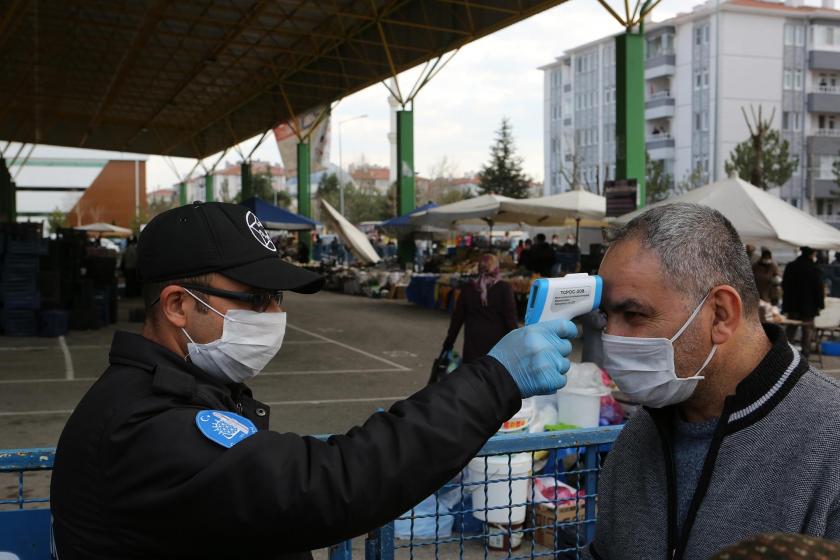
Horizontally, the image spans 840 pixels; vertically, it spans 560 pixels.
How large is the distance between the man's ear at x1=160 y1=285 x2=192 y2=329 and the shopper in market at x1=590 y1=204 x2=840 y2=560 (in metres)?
1.07

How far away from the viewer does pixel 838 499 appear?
1.64 m

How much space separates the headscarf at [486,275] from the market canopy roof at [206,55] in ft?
35.6

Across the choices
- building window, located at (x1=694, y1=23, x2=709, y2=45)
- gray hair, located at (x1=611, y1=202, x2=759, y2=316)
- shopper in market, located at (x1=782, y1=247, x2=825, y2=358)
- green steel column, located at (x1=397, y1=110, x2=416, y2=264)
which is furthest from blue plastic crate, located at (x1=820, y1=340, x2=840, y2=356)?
building window, located at (x1=694, y1=23, x2=709, y2=45)

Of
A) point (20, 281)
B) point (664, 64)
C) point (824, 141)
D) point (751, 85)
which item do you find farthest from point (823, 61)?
point (20, 281)

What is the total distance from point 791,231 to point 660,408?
9.92m

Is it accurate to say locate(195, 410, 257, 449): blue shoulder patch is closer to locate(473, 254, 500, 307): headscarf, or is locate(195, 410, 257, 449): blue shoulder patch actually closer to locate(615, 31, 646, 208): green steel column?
locate(473, 254, 500, 307): headscarf

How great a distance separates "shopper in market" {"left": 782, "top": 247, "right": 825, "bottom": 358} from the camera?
13.4 metres

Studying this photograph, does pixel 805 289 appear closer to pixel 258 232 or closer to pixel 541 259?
pixel 541 259

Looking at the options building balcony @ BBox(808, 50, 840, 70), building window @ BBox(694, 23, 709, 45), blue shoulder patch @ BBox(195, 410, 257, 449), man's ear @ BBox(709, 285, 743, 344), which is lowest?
blue shoulder patch @ BBox(195, 410, 257, 449)

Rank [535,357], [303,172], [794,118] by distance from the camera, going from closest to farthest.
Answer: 1. [535,357]
2. [303,172]
3. [794,118]

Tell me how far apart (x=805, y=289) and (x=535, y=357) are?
44.1ft

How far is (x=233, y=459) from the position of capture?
156 centimetres

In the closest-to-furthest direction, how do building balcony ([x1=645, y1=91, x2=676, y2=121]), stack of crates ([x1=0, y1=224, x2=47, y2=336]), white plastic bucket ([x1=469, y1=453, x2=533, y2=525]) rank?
white plastic bucket ([x1=469, y1=453, x2=533, y2=525]) → stack of crates ([x1=0, y1=224, x2=47, y2=336]) → building balcony ([x1=645, y1=91, x2=676, y2=121])

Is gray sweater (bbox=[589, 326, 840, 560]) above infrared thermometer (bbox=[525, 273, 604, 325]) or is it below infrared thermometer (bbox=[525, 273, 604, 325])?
below
